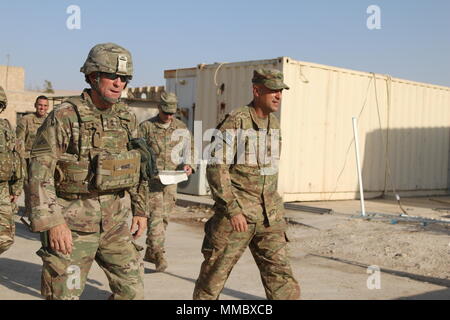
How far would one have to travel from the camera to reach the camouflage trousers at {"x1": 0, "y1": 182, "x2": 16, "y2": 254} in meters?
5.20

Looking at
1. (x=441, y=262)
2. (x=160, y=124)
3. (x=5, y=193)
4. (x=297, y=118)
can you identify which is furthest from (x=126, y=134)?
(x=297, y=118)

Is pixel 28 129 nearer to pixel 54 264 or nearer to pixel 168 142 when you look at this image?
pixel 168 142

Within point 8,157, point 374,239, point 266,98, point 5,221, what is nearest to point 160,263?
point 5,221

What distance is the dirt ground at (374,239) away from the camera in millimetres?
6746

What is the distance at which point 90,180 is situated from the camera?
3.41m

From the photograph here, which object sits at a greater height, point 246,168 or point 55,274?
point 246,168

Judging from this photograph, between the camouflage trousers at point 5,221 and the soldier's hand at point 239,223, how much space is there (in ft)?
7.93

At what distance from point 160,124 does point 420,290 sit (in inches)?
137

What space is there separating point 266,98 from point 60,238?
1.89 m

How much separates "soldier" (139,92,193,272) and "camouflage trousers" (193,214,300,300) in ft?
7.50

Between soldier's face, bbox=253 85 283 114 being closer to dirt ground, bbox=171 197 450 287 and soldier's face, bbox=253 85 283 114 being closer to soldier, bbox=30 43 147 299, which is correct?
soldier, bbox=30 43 147 299

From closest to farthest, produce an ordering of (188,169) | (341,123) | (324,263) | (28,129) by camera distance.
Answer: (188,169), (324,263), (28,129), (341,123)

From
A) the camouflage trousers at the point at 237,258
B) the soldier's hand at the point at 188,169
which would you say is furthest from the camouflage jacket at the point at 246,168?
the soldier's hand at the point at 188,169

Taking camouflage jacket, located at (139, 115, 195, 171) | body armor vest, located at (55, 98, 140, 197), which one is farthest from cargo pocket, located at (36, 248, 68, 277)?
camouflage jacket, located at (139, 115, 195, 171)
